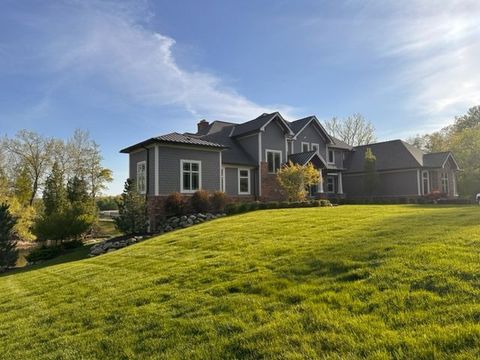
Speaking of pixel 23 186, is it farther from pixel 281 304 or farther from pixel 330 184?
pixel 281 304

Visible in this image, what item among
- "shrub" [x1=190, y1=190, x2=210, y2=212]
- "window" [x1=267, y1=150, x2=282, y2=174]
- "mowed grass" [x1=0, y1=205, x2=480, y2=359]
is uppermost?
"window" [x1=267, y1=150, x2=282, y2=174]

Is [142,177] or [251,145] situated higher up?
[251,145]

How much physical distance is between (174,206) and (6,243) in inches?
302

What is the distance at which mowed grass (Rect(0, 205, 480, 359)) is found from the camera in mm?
3246

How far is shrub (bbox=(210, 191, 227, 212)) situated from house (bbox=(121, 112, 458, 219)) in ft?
4.15

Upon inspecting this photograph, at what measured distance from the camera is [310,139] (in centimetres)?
2864

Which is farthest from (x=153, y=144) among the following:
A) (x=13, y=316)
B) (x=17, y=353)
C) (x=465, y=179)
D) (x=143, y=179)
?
(x=465, y=179)

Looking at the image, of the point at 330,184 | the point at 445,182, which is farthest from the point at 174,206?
the point at 445,182

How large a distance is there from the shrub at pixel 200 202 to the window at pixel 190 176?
3.60 feet

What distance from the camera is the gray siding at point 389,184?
29.0 metres

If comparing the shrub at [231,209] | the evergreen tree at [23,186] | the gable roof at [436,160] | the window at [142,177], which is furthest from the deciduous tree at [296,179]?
the evergreen tree at [23,186]

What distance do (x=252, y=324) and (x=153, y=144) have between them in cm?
1511

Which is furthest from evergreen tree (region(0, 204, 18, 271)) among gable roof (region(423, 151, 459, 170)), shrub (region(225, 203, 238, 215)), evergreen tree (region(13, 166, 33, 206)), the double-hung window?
gable roof (region(423, 151, 459, 170))

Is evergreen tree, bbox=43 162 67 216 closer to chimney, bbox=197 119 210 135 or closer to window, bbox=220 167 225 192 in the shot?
window, bbox=220 167 225 192
